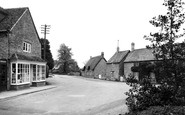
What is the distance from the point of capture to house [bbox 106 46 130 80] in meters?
48.1

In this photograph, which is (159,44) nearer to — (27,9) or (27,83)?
(27,83)

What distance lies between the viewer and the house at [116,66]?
48094 millimetres

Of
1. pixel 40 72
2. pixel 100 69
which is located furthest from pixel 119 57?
pixel 40 72

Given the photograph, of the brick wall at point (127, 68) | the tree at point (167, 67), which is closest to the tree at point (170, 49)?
the tree at point (167, 67)

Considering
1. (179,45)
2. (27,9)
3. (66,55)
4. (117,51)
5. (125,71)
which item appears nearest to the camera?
(179,45)

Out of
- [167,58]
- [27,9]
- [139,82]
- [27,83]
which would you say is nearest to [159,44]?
[167,58]

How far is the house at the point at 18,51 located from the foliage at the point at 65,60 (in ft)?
190

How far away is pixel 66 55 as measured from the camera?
8531 cm

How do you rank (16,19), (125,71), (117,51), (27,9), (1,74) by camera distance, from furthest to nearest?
(117,51) < (125,71) < (27,9) < (16,19) < (1,74)

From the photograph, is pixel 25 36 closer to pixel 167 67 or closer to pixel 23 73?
pixel 23 73

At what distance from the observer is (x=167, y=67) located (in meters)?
7.72

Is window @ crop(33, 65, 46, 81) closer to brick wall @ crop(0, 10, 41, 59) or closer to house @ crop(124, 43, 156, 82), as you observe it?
brick wall @ crop(0, 10, 41, 59)

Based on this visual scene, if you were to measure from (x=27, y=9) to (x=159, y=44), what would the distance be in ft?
66.8

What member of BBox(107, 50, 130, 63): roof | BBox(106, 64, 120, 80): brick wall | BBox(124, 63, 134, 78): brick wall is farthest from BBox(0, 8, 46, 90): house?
BBox(107, 50, 130, 63): roof
